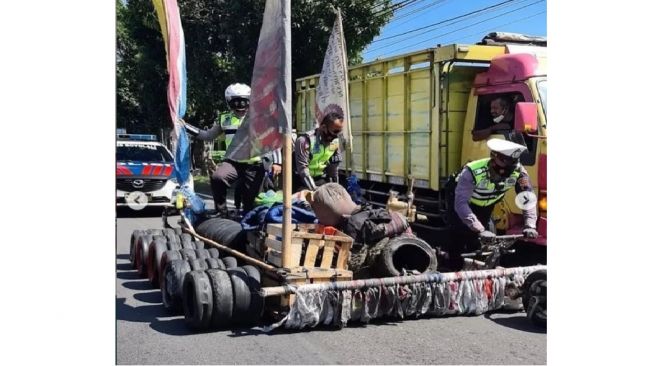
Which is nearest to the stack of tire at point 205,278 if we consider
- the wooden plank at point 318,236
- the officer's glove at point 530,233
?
the wooden plank at point 318,236

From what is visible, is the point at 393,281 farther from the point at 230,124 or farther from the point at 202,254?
the point at 230,124

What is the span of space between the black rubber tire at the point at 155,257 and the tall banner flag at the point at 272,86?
5.24 ft

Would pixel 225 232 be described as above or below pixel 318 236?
below

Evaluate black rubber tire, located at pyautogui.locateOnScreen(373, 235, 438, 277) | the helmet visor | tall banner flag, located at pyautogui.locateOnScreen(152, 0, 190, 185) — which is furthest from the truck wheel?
the helmet visor

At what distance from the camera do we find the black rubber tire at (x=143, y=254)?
609 centimetres

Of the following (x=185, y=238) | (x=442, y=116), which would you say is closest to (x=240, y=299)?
(x=185, y=238)

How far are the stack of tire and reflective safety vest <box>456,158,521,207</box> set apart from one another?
1.86m

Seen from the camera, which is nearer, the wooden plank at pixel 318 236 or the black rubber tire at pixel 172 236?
the wooden plank at pixel 318 236

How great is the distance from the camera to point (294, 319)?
13.9 ft

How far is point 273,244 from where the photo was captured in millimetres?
4793

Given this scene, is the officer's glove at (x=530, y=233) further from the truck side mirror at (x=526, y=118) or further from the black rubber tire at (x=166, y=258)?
the black rubber tire at (x=166, y=258)

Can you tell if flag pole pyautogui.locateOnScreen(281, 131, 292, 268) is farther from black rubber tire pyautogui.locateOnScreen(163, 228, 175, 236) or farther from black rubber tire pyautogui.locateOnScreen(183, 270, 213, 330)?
black rubber tire pyautogui.locateOnScreen(163, 228, 175, 236)

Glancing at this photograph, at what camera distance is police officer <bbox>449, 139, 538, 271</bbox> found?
16.5ft

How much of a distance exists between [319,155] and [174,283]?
1825 millimetres
